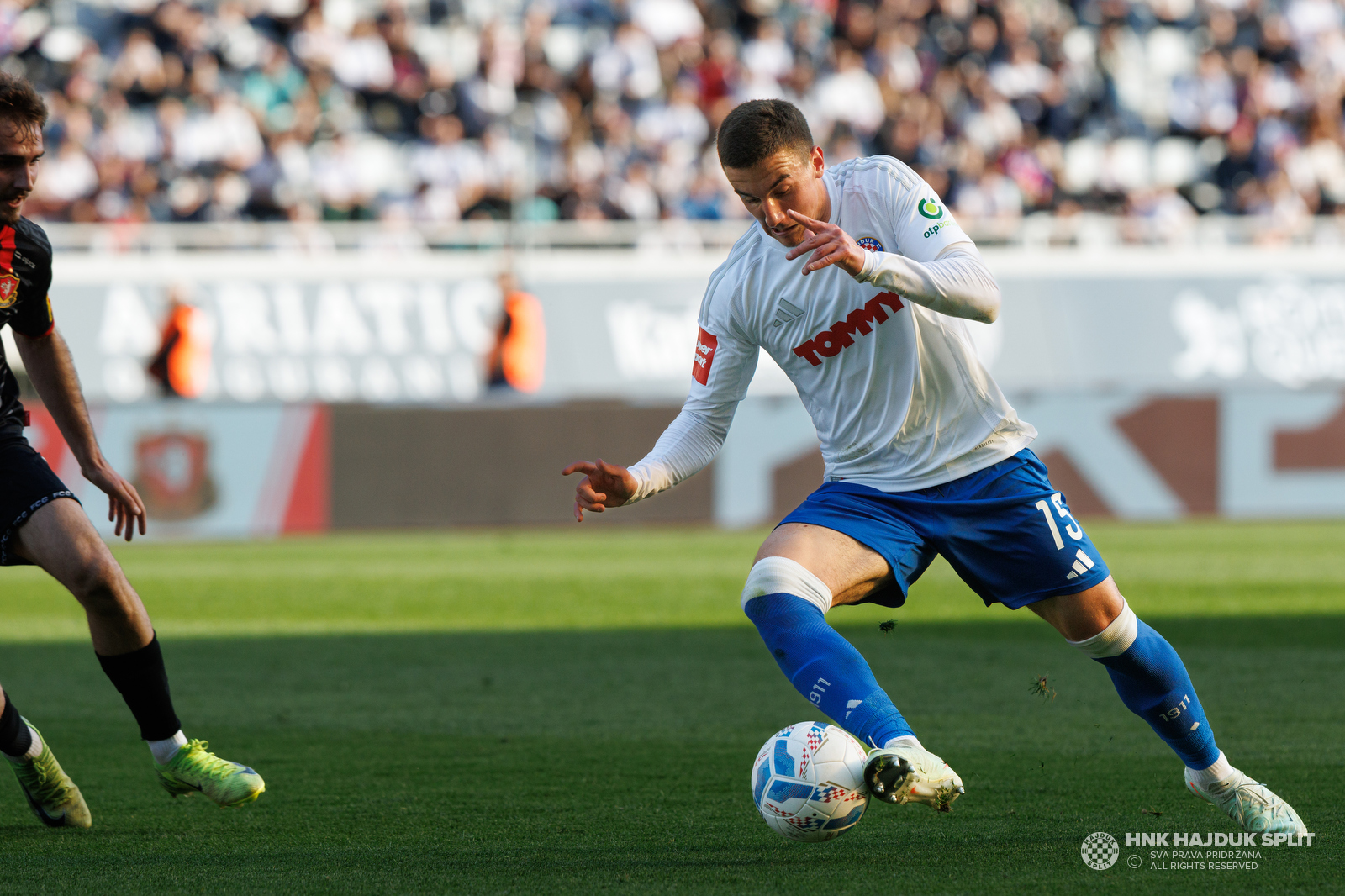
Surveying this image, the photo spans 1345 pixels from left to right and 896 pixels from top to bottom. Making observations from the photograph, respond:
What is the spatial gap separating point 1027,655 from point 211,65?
52.6ft

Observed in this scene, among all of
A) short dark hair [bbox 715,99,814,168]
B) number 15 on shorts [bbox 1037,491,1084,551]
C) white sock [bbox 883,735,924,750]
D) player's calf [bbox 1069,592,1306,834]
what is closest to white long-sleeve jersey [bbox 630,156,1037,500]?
number 15 on shorts [bbox 1037,491,1084,551]

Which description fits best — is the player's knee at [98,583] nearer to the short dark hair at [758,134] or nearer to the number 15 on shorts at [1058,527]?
the short dark hair at [758,134]

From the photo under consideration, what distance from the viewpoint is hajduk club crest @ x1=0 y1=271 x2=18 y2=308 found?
4832 mm

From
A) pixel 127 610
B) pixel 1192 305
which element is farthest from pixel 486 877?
pixel 1192 305

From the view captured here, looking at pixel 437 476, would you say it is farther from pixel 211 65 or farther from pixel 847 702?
pixel 847 702

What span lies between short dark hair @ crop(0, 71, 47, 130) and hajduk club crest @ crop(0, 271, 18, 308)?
1.49 ft

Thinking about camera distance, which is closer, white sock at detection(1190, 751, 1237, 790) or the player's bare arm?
white sock at detection(1190, 751, 1237, 790)

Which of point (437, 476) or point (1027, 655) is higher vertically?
point (1027, 655)

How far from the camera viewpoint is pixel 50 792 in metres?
4.86

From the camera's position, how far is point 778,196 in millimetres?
4309

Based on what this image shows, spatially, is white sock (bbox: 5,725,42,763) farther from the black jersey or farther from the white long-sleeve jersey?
the white long-sleeve jersey

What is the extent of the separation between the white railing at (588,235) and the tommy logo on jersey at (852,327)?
1622 centimetres

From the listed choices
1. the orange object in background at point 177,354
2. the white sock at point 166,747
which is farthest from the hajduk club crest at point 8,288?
the orange object in background at point 177,354

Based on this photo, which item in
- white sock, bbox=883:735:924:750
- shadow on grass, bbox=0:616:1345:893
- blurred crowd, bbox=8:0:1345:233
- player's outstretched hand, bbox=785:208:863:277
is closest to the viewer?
white sock, bbox=883:735:924:750
